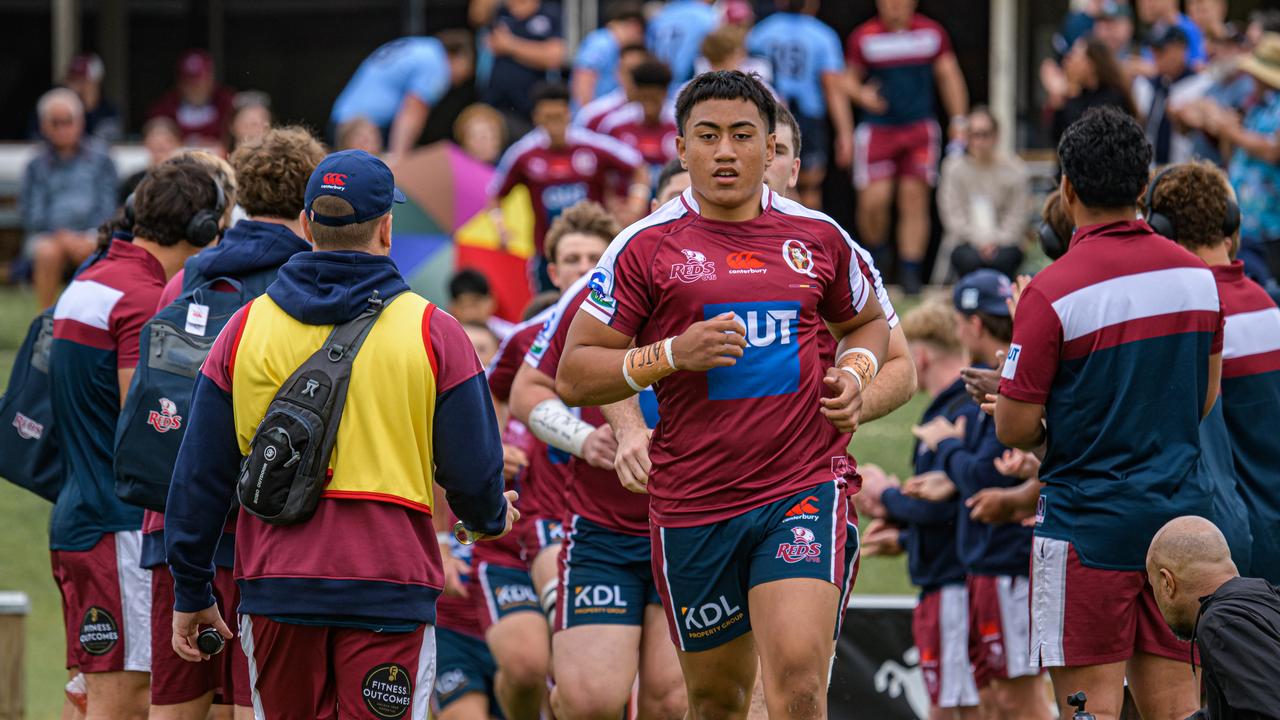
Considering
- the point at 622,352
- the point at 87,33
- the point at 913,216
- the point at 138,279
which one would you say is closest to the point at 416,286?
the point at 913,216

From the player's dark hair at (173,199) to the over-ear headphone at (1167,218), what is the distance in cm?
345

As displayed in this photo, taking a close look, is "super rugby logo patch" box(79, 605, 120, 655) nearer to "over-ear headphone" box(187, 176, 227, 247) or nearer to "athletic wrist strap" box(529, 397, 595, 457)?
"over-ear headphone" box(187, 176, 227, 247)

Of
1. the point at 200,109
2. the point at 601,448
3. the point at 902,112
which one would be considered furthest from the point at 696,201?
the point at 200,109

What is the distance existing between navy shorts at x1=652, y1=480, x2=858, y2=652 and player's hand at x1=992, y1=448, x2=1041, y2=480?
4.22 feet

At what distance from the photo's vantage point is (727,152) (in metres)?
5.43

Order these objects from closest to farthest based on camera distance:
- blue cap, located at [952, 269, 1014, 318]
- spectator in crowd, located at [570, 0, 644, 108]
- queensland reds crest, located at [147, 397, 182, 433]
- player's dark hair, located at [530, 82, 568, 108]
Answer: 1. queensland reds crest, located at [147, 397, 182, 433]
2. blue cap, located at [952, 269, 1014, 318]
3. player's dark hair, located at [530, 82, 568, 108]
4. spectator in crowd, located at [570, 0, 644, 108]

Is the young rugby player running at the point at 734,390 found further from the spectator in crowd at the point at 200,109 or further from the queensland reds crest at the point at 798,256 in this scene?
the spectator in crowd at the point at 200,109

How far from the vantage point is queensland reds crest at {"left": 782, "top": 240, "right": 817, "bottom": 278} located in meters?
5.44

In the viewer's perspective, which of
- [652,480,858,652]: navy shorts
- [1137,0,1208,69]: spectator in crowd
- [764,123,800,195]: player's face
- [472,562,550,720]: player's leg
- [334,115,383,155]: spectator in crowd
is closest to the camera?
[652,480,858,652]: navy shorts

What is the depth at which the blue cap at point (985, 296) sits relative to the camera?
7371 millimetres

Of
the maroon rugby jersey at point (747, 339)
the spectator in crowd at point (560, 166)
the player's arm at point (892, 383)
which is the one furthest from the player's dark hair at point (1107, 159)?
the spectator in crowd at point (560, 166)

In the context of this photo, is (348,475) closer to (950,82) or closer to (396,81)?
(950,82)

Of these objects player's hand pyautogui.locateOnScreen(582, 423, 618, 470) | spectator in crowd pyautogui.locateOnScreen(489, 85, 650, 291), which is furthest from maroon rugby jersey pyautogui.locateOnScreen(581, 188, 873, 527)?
spectator in crowd pyautogui.locateOnScreen(489, 85, 650, 291)

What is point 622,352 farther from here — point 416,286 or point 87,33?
point 87,33
